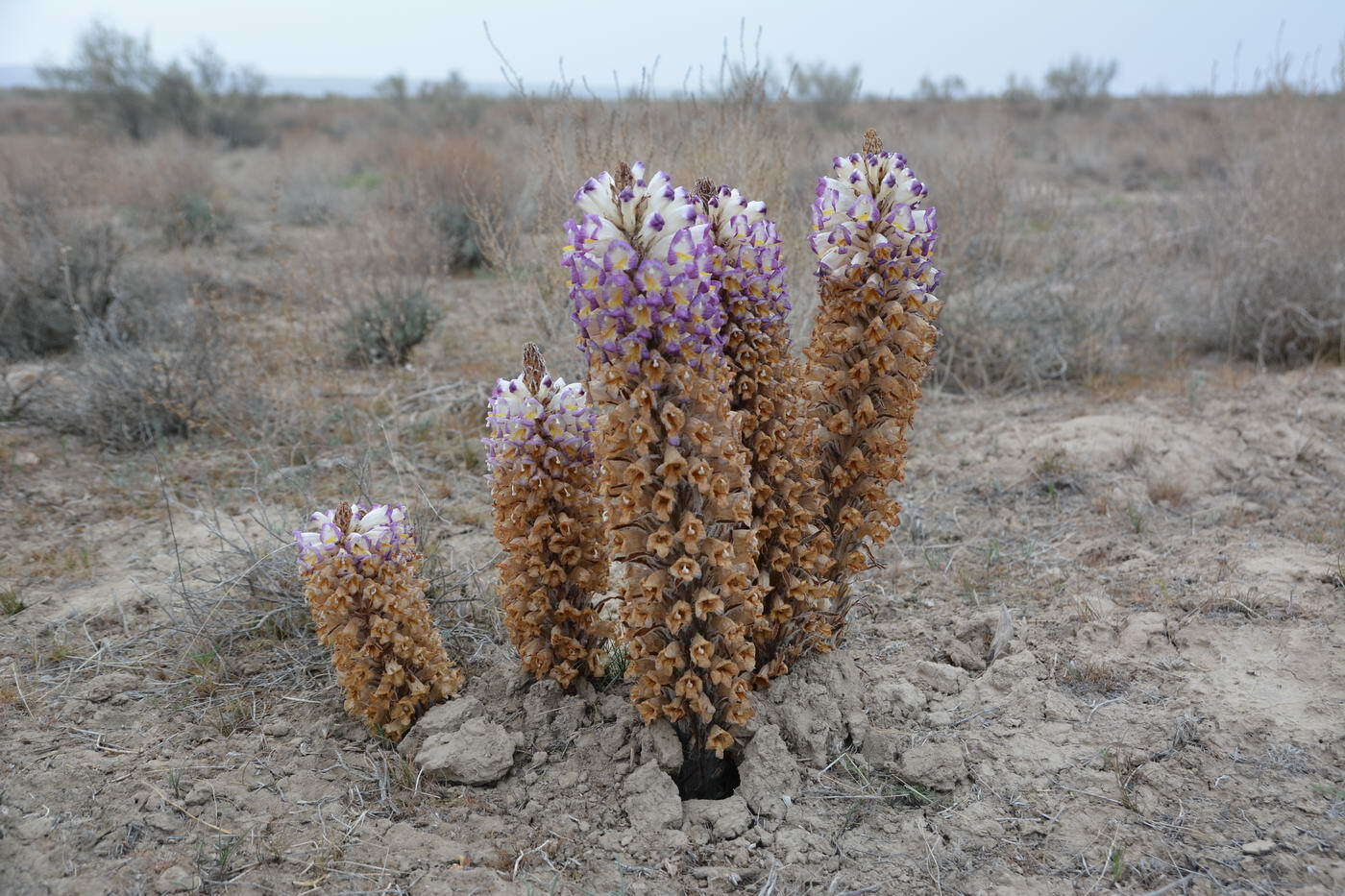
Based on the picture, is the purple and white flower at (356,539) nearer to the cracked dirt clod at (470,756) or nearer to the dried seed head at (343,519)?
the dried seed head at (343,519)

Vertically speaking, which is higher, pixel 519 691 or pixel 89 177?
pixel 89 177

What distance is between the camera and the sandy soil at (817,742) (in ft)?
7.48

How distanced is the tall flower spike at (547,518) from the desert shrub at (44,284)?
17.3 feet

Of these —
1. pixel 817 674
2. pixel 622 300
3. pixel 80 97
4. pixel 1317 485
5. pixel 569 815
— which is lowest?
pixel 569 815

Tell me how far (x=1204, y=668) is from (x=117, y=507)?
505 centimetres

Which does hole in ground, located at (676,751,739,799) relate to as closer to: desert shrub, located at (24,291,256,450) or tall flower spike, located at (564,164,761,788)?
tall flower spike, located at (564,164,761,788)

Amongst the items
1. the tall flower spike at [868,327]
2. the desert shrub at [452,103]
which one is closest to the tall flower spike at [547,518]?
the tall flower spike at [868,327]

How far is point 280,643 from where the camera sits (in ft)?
11.0

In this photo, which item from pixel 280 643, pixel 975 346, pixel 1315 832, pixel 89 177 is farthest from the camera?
pixel 89 177

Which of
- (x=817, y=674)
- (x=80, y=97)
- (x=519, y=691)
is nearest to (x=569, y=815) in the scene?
(x=519, y=691)

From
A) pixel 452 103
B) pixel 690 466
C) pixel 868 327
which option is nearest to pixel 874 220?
pixel 868 327

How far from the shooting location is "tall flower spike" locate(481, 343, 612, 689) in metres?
2.50

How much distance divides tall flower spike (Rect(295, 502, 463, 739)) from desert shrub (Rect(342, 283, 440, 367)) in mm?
4184

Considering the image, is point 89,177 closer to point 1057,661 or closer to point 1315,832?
point 1057,661
